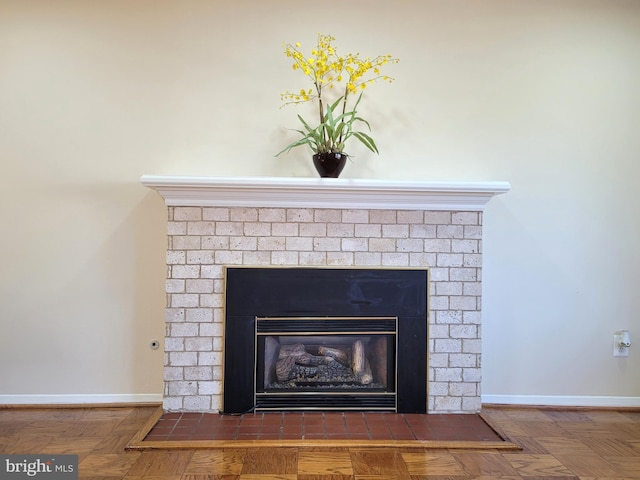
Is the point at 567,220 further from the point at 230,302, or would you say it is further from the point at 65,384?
the point at 65,384

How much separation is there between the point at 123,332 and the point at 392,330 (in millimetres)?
1453

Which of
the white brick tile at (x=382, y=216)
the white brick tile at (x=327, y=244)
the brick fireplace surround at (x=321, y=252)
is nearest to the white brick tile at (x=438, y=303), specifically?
the brick fireplace surround at (x=321, y=252)

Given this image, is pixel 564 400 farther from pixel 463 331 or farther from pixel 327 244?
pixel 327 244

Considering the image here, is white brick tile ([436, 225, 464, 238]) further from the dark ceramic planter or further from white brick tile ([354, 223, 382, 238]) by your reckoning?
the dark ceramic planter

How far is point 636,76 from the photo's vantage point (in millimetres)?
2928

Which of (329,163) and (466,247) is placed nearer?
(329,163)

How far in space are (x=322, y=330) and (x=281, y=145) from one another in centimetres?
102

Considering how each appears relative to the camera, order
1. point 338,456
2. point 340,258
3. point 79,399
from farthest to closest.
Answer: point 79,399 < point 340,258 < point 338,456

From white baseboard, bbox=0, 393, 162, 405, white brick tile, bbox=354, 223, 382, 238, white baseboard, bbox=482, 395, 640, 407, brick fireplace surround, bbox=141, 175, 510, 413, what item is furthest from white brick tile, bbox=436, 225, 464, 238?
white baseboard, bbox=0, 393, 162, 405

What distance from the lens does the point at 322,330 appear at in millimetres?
2688

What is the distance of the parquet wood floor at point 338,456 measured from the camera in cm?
204

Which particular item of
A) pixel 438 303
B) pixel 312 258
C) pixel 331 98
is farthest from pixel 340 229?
pixel 331 98

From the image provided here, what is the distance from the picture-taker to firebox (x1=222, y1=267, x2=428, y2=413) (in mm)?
2662

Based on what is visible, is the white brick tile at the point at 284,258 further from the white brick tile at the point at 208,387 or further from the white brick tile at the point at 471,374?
the white brick tile at the point at 471,374
